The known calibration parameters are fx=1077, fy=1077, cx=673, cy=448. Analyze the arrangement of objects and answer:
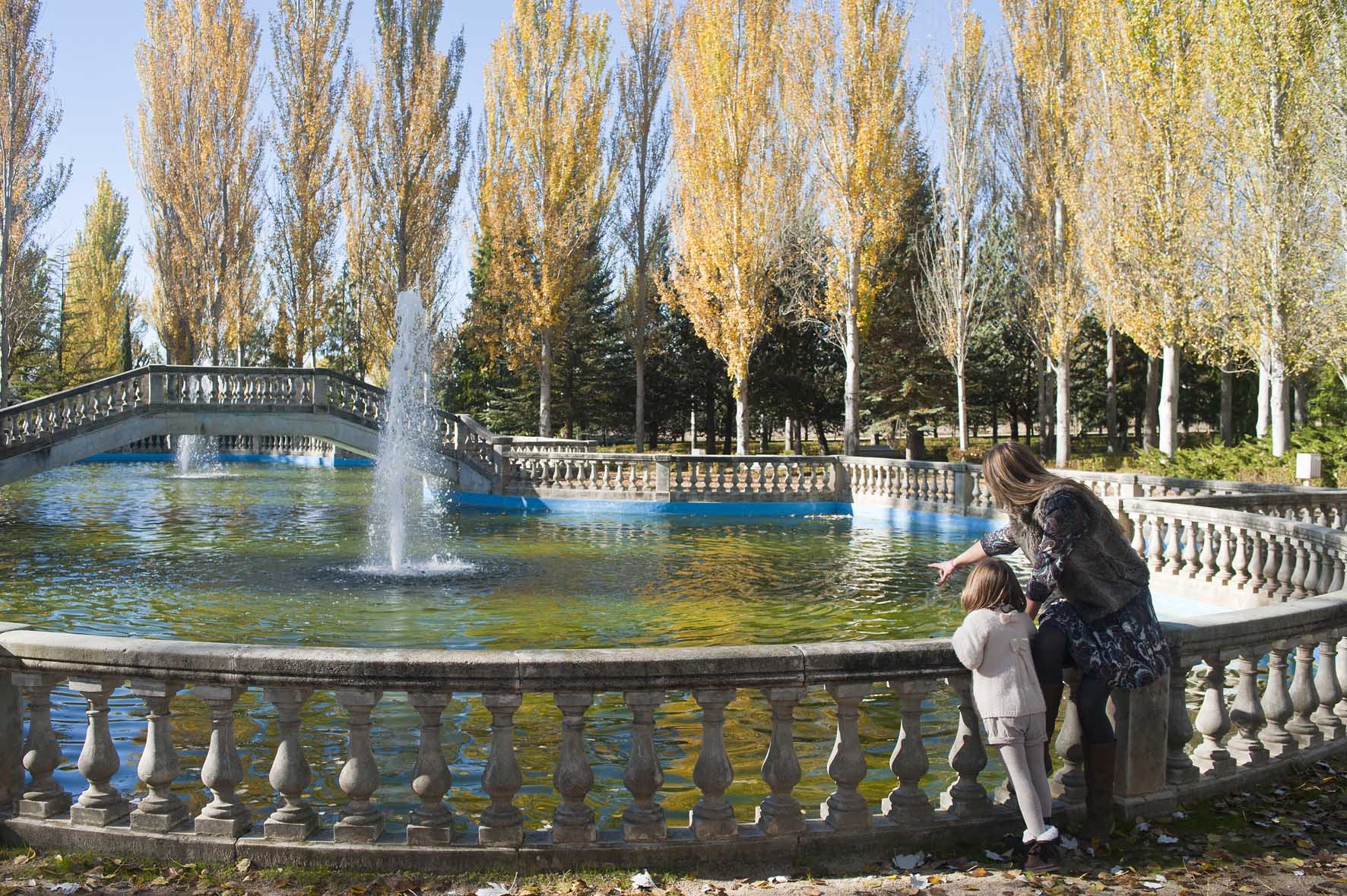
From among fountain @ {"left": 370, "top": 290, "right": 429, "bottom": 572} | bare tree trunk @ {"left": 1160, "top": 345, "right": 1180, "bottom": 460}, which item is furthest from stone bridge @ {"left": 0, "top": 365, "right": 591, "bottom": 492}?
bare tree trunk @ {"left": 1160, "top": 345, "right": 1180, "bottom": 460}

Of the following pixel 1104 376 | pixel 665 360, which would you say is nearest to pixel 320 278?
pixel 665 360

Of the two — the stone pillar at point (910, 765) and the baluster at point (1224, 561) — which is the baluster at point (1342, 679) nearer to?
the stone pillar at point (910, 765)

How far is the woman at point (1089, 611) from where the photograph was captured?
14.1 ft

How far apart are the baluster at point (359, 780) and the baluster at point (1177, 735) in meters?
3.34

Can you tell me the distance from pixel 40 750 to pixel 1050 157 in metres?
33.2

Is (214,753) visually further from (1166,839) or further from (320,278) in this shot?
(320,278)

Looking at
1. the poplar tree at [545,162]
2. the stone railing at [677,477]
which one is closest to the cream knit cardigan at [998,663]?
the stone railing at [677,477]

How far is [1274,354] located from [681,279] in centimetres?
1625

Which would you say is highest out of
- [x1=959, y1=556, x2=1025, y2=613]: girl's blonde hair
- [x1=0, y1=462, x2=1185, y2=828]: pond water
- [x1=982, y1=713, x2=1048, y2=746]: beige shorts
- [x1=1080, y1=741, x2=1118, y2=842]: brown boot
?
[x1=959, y1=556, x2=1025, y2=613]: girl's blonde hair

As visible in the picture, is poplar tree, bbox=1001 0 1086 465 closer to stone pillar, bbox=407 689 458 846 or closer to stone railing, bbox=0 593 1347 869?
stone railing, bbox=0 593 1347 869

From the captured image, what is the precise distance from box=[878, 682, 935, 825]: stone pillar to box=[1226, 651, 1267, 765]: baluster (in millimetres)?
1746

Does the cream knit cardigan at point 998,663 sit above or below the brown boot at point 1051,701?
A: above

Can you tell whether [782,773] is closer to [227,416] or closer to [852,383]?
[227,416]

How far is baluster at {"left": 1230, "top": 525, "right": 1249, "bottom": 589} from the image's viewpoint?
36.6ft
